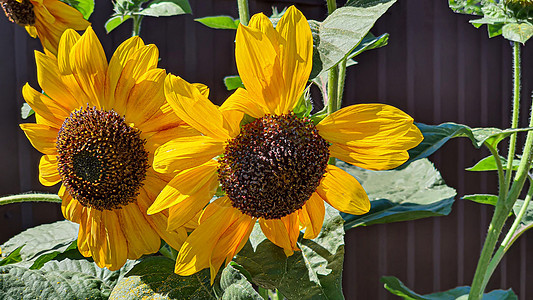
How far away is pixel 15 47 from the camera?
5.11 ft

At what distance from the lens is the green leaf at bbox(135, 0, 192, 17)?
0.49 m

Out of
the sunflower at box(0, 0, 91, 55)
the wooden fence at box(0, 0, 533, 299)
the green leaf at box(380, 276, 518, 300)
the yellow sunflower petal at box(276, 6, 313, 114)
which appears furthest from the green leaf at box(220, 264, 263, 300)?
the wooden fence at box(0, 0, 533, 299)

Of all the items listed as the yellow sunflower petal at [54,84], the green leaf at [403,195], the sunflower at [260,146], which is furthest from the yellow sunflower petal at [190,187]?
the green leaf at [403,195]

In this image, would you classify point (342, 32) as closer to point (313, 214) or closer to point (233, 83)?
point (313, 214)

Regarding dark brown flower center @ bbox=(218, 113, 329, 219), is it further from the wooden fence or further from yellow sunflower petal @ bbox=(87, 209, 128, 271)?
the wooden fence

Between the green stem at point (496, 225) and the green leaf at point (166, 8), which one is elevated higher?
the green leaf at point (166, 8)

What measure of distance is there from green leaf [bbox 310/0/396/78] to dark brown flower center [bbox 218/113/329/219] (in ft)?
0.12

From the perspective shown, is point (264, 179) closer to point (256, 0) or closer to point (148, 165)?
point (148, 165)

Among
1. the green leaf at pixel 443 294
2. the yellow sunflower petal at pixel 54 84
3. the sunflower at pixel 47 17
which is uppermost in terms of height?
the sunflower at pixel 47 17

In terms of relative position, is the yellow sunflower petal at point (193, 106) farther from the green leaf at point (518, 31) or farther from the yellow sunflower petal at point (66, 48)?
the green leaf at point (518, 31)

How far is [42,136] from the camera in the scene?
0.34 metres

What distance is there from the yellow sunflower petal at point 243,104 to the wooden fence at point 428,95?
153 cm

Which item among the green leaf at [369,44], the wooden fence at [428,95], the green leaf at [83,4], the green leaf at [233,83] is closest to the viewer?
the green leaf at [369,44]

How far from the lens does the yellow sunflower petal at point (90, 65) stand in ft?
1.01
